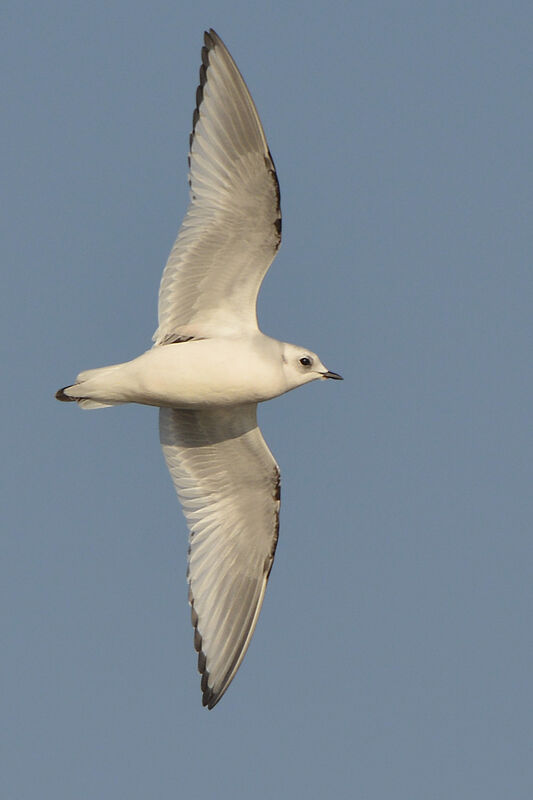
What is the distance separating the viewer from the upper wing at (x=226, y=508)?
15.8m

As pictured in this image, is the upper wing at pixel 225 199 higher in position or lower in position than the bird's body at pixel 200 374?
higher

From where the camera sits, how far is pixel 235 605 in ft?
52.2

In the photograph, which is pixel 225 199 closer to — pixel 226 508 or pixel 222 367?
pixel 222 367

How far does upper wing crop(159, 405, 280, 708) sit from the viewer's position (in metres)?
15.8

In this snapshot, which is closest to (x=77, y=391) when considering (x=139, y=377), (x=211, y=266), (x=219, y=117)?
(x=139, y=377)

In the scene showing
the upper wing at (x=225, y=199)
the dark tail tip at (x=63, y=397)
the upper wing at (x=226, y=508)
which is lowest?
the upper wing at (x=226, y=508)

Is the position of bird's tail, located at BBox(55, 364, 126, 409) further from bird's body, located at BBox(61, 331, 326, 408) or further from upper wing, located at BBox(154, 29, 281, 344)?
upper wing, located at BBox(154, 29, 281, 344)

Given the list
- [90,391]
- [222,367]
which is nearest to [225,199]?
[222,367]

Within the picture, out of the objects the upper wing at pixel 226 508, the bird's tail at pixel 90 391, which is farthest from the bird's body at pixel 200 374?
the upper wing at pixel 226 508

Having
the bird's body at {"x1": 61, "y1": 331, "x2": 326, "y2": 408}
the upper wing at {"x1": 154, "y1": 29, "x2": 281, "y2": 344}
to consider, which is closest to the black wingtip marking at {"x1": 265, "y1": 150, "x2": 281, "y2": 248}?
the upper wing at {"x1": 154, "y1": 29, "x2": 281, "y2": 344}

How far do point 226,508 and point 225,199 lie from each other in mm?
3224

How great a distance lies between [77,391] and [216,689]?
3.15 meters

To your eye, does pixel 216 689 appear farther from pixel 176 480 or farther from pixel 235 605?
pixel 176 480

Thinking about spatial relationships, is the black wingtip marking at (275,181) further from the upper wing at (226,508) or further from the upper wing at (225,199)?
the upper wing at (226,508)
